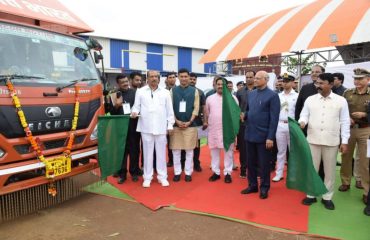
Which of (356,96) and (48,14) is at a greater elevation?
(48,14)

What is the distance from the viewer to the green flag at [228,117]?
212 inches

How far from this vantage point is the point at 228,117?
17.7ft

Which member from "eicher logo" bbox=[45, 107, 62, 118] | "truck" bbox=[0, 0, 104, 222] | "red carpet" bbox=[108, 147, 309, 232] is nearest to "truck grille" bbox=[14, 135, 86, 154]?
"truck" bbox=[0, 0, 104, 222]

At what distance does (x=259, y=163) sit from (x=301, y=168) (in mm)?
664

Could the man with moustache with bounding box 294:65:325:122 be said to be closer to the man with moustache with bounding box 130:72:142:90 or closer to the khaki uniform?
the khaki uniform

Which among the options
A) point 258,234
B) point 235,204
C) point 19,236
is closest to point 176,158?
point 235,204

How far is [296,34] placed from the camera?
12430 mm

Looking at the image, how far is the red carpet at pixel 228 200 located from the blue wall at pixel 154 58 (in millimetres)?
20633

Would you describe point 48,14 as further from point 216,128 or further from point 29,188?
point 216,128

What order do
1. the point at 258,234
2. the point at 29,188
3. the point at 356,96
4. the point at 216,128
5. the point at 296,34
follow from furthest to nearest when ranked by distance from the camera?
1. the point at 296,34
2. the point at 216,128
3. the point at 356,96
4. the point at 29,188
5. the point at 258,234

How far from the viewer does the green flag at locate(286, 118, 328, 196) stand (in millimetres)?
4199

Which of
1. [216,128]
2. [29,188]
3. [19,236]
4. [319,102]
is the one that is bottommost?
[19,236]

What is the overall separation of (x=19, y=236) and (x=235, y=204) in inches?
107

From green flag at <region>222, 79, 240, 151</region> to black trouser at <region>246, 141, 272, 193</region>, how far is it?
51 centimetres
